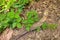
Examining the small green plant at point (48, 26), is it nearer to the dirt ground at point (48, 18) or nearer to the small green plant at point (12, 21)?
the dirt ground at point (48, 18)

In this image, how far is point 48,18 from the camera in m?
2.36

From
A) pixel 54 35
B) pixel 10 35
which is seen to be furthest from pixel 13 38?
pixel 54 35

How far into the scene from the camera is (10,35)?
2.30m

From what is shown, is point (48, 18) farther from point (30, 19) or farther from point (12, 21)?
point (12, 21)

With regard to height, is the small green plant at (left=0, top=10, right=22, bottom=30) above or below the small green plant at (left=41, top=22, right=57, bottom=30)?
above

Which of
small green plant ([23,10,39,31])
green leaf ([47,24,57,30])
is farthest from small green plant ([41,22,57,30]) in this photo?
small green plant ([23,10,39,31])

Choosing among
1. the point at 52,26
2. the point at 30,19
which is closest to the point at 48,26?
the point at 52,26

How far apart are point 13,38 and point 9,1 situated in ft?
1.89

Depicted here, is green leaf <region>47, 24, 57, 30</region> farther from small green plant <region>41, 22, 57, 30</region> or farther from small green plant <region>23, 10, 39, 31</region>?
small green plant <region>23, 10, 39, 31</region>

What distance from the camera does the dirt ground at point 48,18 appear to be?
7.32 ft

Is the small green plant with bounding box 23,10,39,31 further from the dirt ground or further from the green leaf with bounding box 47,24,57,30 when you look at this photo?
the green leaf with bounding box 47,24,57,30

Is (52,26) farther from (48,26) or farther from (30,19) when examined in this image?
(30,19)

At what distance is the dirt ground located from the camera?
2.23 m

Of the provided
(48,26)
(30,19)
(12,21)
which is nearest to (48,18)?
(48,26)
